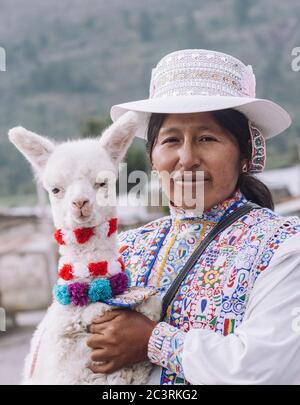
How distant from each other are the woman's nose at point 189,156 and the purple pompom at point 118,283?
36cm

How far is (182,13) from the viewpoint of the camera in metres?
69.2

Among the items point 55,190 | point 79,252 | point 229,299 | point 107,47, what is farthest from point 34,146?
point 107,47

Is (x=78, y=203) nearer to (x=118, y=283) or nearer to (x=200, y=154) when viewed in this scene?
(x=118, y=283)

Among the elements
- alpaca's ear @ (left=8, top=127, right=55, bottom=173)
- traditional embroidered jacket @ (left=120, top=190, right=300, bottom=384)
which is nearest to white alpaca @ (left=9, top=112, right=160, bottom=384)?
alpaca's ear @ (left=8, top=127, right=55, bottom=173)

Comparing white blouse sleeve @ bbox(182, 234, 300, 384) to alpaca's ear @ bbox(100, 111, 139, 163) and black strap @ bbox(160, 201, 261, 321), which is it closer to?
black strap @ bbox(160, 201, 261, 321)

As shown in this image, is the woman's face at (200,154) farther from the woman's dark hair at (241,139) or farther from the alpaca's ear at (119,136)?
the alpaca's ear at (119,136)

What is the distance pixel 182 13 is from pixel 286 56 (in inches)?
738

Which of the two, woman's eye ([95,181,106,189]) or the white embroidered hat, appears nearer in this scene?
woman's eye ([95,181,106,189])

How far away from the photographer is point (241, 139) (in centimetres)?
192

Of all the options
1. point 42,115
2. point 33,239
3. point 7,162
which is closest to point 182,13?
point 42,115

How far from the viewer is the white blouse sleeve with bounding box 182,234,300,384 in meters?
1.51

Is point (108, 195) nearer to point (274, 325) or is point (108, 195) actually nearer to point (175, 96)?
point (175, 96)

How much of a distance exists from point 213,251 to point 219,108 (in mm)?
401

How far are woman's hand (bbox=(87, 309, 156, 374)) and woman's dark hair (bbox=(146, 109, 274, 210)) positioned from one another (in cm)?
58
